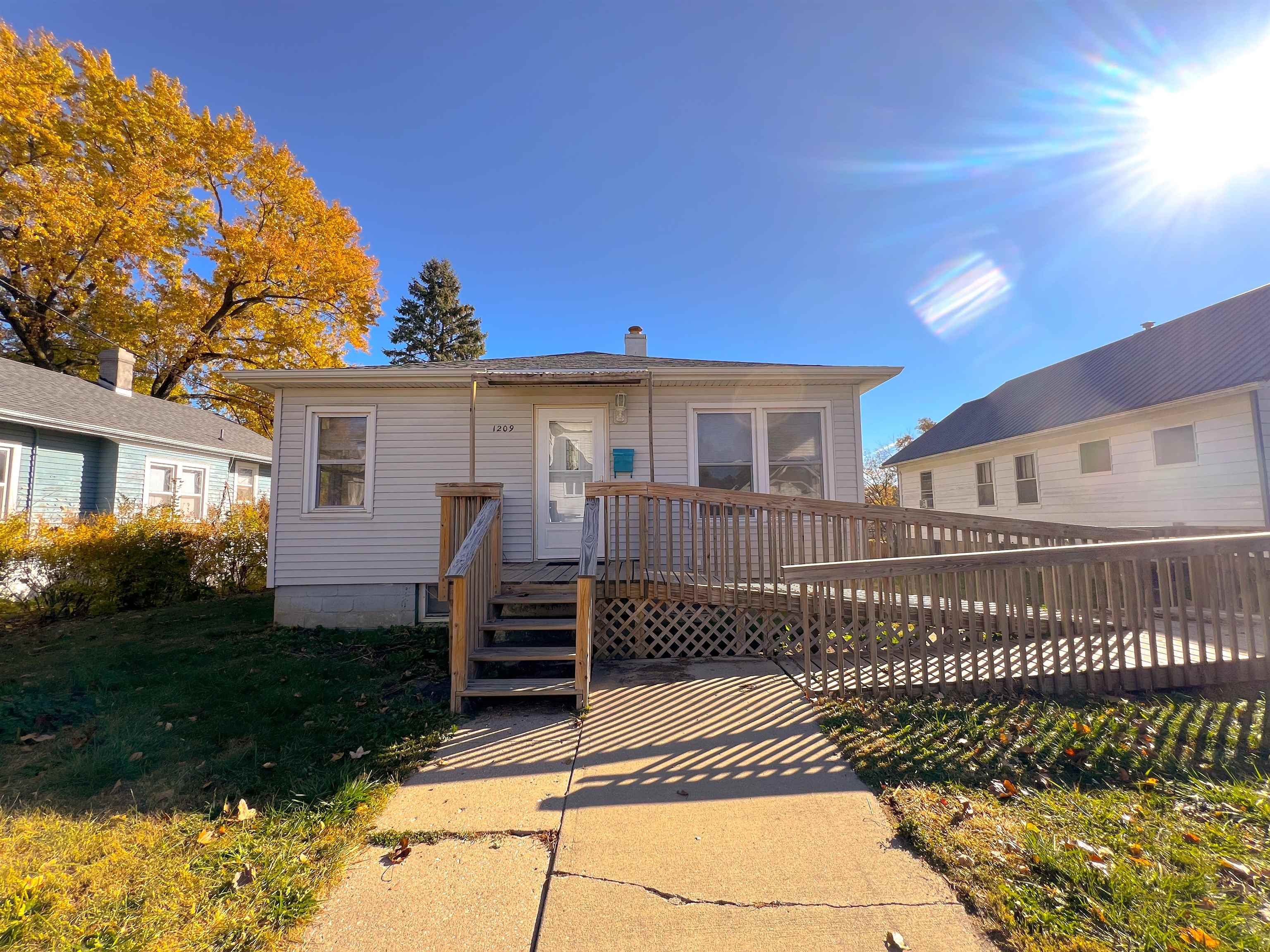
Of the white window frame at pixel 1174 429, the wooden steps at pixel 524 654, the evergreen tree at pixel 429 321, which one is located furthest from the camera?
the evergreen tree at pixel 429 321

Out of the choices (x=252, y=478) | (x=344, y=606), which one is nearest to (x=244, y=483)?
(x=252, y=478)

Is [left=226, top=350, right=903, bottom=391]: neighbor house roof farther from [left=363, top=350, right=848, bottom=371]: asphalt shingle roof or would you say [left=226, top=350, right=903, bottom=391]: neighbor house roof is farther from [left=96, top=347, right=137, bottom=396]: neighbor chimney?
[left=96, top=347, right=137, bottom=396]: neighbor chimney

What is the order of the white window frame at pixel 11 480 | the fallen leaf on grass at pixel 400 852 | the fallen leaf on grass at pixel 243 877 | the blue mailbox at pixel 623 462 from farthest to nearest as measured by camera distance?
the white window frame at pixel 11 480
the blue mailbox at pixel 623 462
the fallen leaf on grass at pixel 400 852
the fallen leaf on grass at pixel 243 877

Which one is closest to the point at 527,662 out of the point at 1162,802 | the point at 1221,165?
the point at 1162,802

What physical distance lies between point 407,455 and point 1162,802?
7613mm

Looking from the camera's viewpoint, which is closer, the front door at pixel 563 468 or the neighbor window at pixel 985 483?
the front door at pixel 563 468

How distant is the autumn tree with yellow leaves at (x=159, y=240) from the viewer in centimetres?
1392

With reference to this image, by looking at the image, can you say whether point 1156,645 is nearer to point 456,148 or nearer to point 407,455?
point 407,455

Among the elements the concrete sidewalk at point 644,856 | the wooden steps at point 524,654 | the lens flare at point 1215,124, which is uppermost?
the lens flare at point 1215,124

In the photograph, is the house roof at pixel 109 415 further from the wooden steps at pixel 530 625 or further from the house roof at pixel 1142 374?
the house roof at pixel 1142 374

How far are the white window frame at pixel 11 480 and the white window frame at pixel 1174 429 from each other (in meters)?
21.2

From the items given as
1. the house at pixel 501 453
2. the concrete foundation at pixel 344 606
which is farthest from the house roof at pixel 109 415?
the concrete foundation at pixel 344 606

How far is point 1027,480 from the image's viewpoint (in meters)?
13.3

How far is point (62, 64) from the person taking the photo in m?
14.4
